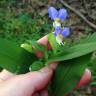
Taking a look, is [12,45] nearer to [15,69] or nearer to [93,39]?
[15,69]

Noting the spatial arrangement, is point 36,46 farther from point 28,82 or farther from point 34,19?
point 34,19

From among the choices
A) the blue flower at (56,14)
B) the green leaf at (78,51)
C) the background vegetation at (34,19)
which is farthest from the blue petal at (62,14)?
the background vegetation at (34,19)

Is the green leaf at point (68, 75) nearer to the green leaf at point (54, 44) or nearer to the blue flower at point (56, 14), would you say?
the green leaf at point (54, 44)

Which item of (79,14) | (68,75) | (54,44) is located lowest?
(68,75)

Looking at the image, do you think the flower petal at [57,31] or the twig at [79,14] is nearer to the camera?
the flower petal at [57,31]

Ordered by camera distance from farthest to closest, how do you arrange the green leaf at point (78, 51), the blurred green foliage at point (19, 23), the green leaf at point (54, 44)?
the blurred green foliage at point (19, 23)
the green leaf at point (54, 44)
the green leaf at point (78, 51)

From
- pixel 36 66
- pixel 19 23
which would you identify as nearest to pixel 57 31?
pixel 36 66

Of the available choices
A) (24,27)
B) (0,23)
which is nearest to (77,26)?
(24,27)
